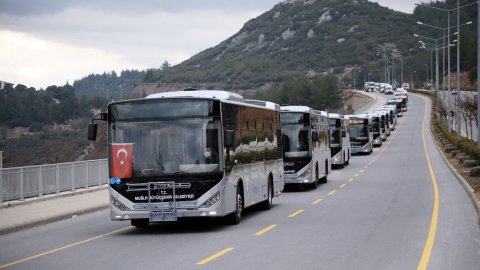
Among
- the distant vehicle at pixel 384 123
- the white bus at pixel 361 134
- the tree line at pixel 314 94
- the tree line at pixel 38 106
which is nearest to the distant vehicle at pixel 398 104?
the tree line at pixel 314 94

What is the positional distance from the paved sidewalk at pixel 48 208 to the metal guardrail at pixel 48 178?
29 cm

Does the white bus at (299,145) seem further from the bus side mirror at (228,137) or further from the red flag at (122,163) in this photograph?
the red flag at (122,163)

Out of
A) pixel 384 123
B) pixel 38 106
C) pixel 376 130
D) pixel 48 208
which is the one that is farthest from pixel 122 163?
pixel 38 106

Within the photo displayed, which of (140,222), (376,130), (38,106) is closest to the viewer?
(140,222)

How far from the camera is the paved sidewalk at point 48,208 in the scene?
22453 millimetres

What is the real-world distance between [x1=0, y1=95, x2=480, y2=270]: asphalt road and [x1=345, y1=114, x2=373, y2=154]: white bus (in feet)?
130

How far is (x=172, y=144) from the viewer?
19.6 metres

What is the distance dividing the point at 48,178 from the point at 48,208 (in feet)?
11.4

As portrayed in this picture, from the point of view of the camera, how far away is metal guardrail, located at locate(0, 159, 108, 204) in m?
26.9

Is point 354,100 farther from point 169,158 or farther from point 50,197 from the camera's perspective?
point 169,158

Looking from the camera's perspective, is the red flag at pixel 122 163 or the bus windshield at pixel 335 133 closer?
the red flag at pixel 122 163

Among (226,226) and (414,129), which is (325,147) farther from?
(414,129)

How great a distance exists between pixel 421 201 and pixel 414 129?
8236 centimetres

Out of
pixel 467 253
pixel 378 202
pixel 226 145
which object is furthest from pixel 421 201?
pixel 467 253
